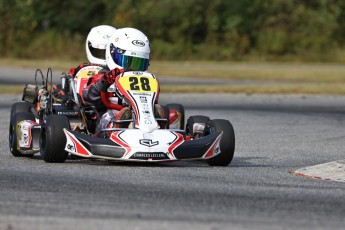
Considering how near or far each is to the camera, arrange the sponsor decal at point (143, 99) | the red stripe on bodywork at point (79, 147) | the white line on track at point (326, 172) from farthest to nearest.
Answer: the sponsor decal at point (143, 99), the red stripe on bodywork at point (79, 147), the white line on track at point (326, 172)

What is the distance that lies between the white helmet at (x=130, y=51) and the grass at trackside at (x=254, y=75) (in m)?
14.0

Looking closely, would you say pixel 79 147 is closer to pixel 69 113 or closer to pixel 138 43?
pixel 69 113

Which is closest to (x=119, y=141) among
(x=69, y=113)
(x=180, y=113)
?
(x=69, y=113)

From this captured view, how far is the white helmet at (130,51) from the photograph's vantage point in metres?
12.0

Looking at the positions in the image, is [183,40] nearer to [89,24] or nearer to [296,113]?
[89,24]

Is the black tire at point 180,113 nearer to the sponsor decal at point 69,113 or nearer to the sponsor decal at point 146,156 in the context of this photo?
the sponsor decal at point 69,113

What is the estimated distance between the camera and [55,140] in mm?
10688

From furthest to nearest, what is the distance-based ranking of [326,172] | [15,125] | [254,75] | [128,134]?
[254,75] → [15,125] → [128,134] → [326,172]

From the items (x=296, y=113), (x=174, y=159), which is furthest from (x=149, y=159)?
(x=296, y=113)

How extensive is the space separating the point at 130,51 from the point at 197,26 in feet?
119

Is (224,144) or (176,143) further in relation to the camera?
(224,144)

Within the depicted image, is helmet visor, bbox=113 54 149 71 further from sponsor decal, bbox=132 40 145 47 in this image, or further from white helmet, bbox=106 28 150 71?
sponsor decal, bbox=132 40 145 47

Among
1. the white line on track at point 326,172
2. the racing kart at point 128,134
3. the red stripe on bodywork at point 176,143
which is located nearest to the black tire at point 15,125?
the racing kart at point 128,134

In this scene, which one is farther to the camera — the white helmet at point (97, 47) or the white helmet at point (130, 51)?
the white helmet at point (97, 47)
